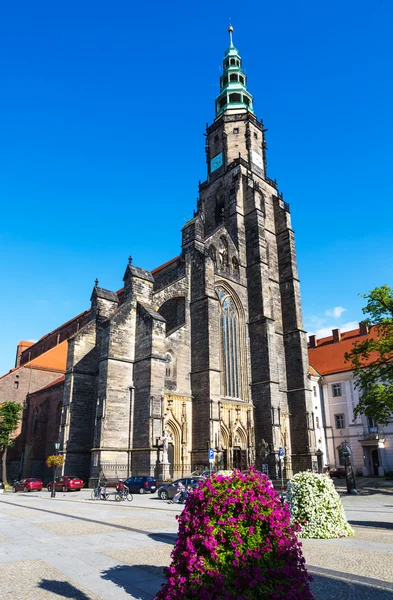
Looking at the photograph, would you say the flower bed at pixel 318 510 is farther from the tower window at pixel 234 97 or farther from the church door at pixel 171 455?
the tower window at pixel 234 97

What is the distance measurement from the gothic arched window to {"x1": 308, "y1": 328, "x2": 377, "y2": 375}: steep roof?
1598 cm

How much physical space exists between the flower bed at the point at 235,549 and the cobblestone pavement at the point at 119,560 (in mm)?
1873

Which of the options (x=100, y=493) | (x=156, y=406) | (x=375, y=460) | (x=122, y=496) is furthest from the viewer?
(x=375, y=460)

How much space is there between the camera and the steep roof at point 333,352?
156 feet

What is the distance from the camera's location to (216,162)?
47.6 meters

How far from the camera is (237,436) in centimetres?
3275

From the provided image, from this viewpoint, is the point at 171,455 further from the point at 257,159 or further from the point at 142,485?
the point at 257,159

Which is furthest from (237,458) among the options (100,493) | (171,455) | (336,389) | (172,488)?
(336,389)

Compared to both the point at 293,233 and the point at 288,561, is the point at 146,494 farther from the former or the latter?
the point at 293,233

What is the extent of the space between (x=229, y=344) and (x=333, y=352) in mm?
19622

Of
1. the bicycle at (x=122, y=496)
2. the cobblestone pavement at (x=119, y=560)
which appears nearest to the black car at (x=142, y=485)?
the bicycle at (x=122, y=496)

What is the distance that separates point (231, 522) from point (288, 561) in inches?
24.7

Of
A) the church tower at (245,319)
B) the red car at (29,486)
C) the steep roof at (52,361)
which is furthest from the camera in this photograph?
the steep roof at (52,361)

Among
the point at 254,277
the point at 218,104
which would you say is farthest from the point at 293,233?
the point at 218,104
